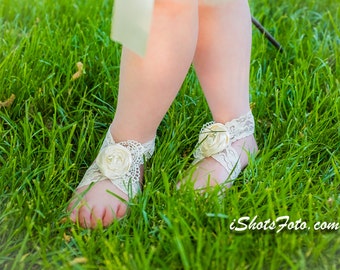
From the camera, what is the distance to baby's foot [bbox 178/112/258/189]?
1.58 metres

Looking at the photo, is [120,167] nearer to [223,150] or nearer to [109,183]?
[109,183]

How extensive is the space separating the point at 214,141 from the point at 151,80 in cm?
25

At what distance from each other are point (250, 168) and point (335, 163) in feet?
0.71

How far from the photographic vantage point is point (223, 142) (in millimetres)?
1627

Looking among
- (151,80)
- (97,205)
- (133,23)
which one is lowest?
(97,205)

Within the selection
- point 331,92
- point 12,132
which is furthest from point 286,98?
point 12,132

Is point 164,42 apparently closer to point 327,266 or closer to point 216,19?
point 216,19

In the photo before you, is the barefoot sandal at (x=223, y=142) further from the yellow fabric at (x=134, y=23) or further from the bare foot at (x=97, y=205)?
the yellow fabric at (x=134, y=23)

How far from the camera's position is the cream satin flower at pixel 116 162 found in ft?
5.05

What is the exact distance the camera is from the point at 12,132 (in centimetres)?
172

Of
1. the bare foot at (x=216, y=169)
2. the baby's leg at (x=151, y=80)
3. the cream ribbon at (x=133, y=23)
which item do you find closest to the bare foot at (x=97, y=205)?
the baby's leg at (x=151, y=80)

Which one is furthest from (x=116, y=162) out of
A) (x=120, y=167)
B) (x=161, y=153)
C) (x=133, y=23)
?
(x=133, y=23)

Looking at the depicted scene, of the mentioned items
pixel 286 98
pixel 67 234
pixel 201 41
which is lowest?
pixel 67 234

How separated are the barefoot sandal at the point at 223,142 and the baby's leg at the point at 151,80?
15cm
